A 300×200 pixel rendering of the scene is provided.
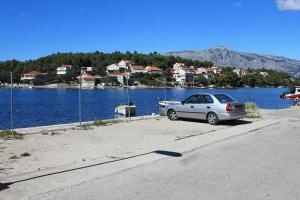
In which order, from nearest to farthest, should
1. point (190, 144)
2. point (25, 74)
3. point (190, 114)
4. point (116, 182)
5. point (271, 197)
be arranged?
point (271, 197), point (116, 182), point (190, 144), point (190, 114), point (25, 74)

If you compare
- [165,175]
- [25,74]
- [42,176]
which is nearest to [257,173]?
[165,175]

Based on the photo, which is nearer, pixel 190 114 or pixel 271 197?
pixel 271 197

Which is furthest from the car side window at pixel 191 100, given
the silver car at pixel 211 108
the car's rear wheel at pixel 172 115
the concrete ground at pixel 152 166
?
the concrete ground at pixel 152 166

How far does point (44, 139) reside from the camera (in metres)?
14.9

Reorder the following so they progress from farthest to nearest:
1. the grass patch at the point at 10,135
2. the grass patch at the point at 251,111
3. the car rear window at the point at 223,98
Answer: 1. the grass patch at the point at 251,111
2. the car rear window at the point at 223,98
3. the grass patch at the point at 10,135

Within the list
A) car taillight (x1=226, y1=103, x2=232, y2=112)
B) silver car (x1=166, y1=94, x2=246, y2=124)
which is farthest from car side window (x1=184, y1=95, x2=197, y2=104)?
car taillight (x1=226, y1=103, x2=232, y2=112)

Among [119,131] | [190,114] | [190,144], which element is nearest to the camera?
[190,144]

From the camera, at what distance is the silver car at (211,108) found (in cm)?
2109

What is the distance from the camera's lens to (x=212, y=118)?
21.5 meters

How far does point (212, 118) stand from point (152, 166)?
38.4 feet

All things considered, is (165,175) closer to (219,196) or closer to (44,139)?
(219,196)

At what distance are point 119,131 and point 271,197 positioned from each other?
1100 centimetres

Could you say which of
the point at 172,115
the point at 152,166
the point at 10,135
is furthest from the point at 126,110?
the point at 152,166

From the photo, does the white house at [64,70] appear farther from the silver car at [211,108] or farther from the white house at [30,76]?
the silver car at [211,108]
